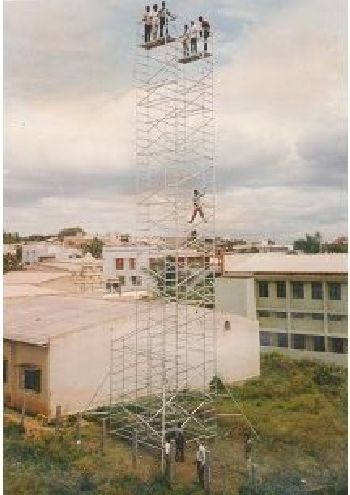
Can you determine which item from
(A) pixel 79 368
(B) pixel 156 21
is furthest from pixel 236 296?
(B) pixel 156 21

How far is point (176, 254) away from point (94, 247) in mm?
439

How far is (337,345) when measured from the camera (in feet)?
9.68

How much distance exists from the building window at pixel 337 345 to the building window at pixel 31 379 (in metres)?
1.44

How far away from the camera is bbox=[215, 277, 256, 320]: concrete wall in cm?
325

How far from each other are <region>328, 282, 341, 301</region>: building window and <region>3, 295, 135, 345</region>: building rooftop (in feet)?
3.35

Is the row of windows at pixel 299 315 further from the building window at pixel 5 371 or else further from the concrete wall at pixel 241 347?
the building window at pixel 5 371

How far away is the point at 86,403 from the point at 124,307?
0.50 meters

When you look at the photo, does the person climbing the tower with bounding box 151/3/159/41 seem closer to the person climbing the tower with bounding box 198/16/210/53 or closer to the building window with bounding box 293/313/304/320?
the person climbing the tower with bounding box 198/16/210/53

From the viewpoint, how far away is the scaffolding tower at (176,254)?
323cm

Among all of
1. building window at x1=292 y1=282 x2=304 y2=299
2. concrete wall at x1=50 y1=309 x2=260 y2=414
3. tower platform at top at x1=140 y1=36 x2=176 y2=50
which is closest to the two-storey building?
building window at x1=292 y1=282 x2=304 y2=299

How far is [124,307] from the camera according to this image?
3.52 metres

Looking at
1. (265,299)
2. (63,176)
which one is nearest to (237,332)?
(265,299)

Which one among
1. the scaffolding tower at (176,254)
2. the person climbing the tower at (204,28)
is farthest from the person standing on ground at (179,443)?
the person climbing the tower at (204,28)

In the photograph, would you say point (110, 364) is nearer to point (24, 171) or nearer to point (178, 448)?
point (178, 448)
